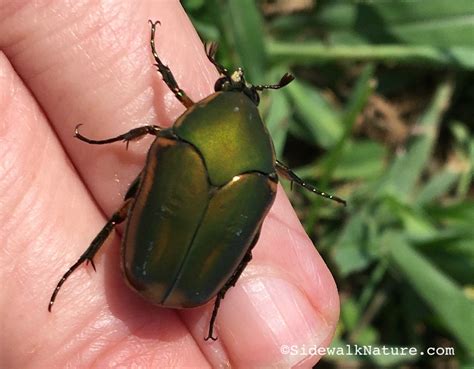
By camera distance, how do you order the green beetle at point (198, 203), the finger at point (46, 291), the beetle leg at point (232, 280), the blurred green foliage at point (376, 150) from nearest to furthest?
the green beetle at point (198, 203)
the beetle leg at point (232, 280)
the finger at point (46, 291)
the blurred green foliage at point (376, 150)

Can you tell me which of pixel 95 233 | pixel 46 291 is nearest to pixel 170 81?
pixel 95 233

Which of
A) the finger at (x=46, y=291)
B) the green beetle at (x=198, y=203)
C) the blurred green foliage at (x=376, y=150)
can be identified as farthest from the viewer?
the blurred green foliage at (x=376, y=150)

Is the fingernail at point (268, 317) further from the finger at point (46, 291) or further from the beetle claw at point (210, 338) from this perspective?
the finger at point (46, 291)

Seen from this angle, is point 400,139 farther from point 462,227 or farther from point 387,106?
Answer: point 462,227

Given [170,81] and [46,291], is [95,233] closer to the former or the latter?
[46,291]

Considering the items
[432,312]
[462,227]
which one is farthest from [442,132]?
[432,312]

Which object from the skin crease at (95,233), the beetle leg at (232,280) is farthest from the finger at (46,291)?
the beetle leg at (232,280)
